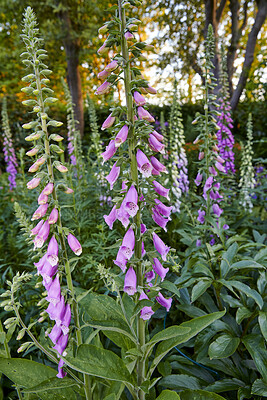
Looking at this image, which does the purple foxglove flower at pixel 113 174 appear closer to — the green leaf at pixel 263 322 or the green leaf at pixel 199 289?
the green leaf at pixel 199 289

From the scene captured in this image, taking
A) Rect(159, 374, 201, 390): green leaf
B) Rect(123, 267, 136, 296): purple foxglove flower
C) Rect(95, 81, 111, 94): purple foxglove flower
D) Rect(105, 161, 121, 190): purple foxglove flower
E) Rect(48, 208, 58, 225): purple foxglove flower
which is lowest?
Rect(159, 374, 201, 390): green leaf

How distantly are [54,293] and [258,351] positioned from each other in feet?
4.12

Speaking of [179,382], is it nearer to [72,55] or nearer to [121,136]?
[121,136]

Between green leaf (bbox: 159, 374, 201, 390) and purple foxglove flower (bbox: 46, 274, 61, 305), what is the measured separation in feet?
2.99

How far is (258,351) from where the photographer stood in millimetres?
1782

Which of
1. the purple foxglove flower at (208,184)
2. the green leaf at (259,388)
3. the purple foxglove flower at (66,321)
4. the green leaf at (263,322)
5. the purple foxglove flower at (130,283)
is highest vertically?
the purple foxglove flower at (208,184)

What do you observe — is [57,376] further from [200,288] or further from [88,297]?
[200,288]

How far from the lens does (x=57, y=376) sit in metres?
1.49

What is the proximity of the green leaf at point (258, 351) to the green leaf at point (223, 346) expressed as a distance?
71 mm

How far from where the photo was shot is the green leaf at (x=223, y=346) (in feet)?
5.81

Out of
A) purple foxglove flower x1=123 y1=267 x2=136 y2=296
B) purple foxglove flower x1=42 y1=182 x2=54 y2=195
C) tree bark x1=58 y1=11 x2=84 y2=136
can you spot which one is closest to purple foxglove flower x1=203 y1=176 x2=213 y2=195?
purple foxglove flower x1=123 y1=267 x2=136 y2=296

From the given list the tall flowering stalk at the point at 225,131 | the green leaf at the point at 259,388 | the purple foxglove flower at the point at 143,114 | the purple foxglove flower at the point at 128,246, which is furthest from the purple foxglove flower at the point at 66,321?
the tall flowering stalk at the point at 225,131

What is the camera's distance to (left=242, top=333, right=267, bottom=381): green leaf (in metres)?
1.70

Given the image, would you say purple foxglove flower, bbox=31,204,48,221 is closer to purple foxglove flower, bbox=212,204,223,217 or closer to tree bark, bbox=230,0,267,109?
purple foxglove flower, bbox=212,204,223,217
